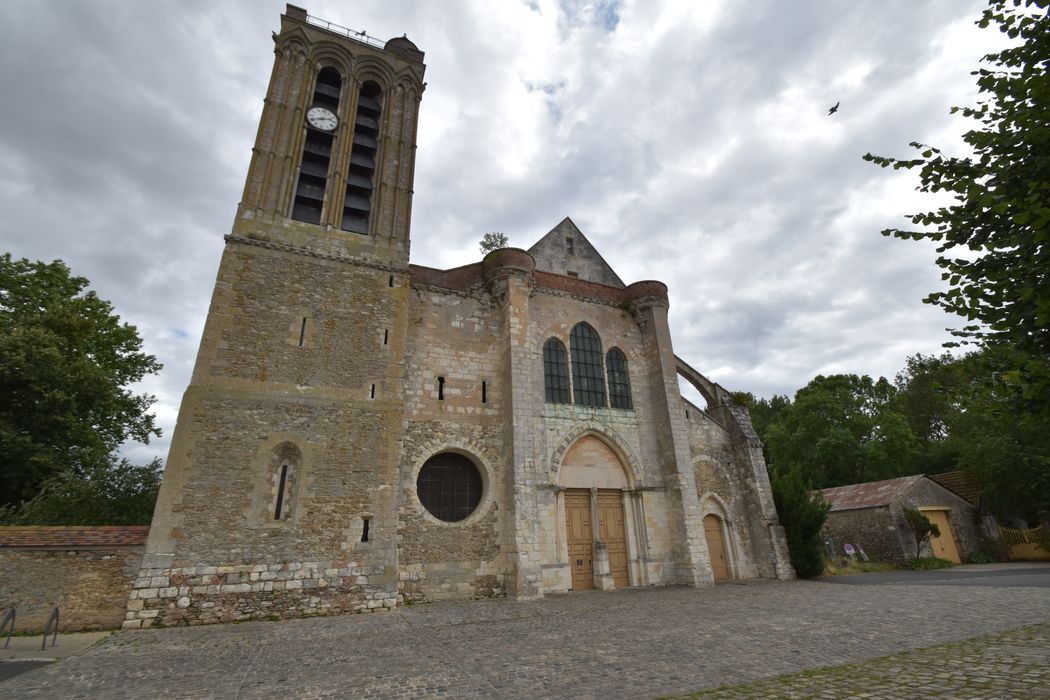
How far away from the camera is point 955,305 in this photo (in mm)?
5129

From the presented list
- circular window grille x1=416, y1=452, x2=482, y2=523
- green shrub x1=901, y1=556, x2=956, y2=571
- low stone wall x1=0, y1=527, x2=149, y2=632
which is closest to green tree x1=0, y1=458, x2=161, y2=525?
low stone wall x1=0, y1=527, x2=149, y2=632

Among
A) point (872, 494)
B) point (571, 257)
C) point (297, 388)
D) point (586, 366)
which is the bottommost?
point (872, 494)

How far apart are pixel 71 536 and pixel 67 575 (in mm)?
730

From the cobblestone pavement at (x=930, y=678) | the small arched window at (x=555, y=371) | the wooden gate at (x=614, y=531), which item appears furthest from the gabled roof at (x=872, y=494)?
the cobblestone pavement at (x=930, y=678)

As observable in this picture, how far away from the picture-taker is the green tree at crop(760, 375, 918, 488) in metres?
27.8

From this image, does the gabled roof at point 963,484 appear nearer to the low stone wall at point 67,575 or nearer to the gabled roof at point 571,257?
the gabled roof at point 571,257

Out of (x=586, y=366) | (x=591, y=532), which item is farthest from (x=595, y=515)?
(x=586, y=366)

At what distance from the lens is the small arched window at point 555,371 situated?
15.2m

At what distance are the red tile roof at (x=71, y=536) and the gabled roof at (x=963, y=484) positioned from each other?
99.6ft

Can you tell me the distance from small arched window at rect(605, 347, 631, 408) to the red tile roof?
40.9 ft

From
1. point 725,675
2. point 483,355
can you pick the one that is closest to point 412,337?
point 483,355

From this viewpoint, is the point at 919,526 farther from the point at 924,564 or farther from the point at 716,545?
the point at 716,545

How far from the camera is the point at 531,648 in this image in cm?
659

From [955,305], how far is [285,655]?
9.23 meters
